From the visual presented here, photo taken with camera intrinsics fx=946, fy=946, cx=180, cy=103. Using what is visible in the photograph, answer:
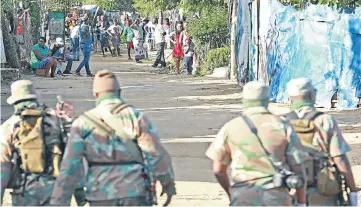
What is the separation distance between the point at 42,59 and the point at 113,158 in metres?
21.2

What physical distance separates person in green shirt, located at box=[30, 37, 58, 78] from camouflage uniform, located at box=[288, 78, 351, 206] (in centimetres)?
1993

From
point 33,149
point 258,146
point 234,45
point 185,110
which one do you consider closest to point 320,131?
point 258,146

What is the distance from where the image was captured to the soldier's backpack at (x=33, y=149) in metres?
7.47

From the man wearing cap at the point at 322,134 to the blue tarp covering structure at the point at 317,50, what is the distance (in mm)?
12265

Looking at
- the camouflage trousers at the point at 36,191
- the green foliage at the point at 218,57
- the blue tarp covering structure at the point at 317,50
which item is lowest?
the green foliage at the point at 218,57

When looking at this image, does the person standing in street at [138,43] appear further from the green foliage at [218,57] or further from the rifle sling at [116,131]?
the rifle sling at [116,131]

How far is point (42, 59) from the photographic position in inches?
1091

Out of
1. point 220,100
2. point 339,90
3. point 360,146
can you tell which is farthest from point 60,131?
point 220,100

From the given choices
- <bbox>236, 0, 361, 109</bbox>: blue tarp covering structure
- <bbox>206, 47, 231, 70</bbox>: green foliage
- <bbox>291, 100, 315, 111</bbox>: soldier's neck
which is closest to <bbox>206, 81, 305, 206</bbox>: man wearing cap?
<bbox>291, 100, 315, 111</bbox>: soldier's neck

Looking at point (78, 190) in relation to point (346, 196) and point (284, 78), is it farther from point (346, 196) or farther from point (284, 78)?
point (284, 78)

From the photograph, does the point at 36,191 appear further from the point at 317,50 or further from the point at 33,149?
the point at 317,50

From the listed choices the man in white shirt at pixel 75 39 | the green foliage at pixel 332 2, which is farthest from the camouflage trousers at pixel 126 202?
the man in white shirt at pixel 75 39

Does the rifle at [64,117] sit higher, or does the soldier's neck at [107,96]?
the soldier's neck at [107,96]

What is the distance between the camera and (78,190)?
731cm
